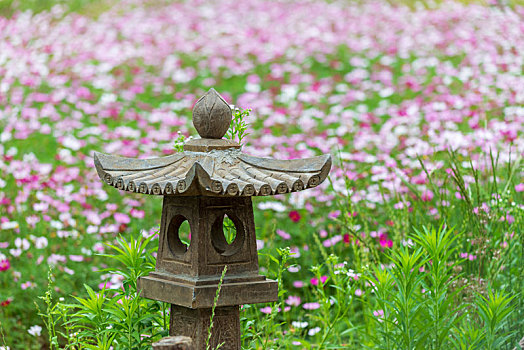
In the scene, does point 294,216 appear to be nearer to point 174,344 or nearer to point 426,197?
point 426,197

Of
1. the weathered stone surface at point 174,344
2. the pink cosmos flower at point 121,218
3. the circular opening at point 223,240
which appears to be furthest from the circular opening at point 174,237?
the pink cosmos flower at point 121,218

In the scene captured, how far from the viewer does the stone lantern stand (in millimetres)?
2246

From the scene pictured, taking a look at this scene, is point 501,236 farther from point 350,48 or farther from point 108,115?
point 350,48

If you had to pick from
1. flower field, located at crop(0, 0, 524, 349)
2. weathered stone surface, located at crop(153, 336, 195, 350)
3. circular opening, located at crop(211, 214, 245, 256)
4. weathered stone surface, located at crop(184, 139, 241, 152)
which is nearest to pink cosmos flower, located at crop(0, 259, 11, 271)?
flower field, located at crop(0, 0, 524, 349)

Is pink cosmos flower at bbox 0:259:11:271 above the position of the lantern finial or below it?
below

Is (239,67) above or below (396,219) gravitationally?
above

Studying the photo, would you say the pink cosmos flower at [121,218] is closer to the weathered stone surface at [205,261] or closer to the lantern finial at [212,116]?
the weathered stone surface at [205,261]

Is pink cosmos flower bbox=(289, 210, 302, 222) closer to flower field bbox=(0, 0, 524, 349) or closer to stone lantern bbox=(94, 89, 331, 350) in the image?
flower field bbox=(0, 0, 524, 349)

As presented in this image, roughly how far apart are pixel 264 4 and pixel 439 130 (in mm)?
7458

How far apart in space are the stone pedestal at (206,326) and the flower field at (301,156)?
0.16m

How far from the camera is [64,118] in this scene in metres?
7.29

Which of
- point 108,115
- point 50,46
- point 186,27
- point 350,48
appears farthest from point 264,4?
point 108,115

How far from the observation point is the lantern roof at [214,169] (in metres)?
2.13

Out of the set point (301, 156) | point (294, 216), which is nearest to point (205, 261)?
point (294, 216)
